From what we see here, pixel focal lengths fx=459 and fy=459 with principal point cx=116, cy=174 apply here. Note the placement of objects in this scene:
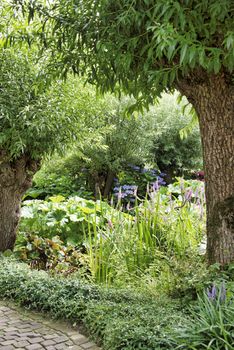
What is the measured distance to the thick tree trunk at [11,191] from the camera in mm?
5641

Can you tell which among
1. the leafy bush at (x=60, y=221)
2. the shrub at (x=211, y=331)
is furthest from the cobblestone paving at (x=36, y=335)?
the leafy bush at (x=60, y=221)

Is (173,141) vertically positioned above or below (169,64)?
above

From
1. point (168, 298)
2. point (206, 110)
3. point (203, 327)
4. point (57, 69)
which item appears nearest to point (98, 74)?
point (57, 69)

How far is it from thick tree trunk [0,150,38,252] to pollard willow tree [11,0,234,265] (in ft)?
6.38

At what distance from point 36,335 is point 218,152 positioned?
2004 millimetres

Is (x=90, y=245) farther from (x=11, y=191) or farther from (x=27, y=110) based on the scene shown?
(x=27, y=110)

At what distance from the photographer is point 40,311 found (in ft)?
12.9

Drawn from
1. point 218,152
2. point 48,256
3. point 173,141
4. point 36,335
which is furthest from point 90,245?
point 173,141

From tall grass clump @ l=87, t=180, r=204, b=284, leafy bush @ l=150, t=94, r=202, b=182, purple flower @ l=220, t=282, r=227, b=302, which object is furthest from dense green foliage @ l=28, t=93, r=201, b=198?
purple flower @ l=220, t=282, r=227, b=302

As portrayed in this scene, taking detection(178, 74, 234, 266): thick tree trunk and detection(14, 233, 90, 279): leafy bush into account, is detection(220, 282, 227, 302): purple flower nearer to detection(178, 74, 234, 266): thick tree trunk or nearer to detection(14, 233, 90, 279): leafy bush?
detection(178, 74, 234, 266): thick tree trunk

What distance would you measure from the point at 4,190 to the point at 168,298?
2758 millimetres

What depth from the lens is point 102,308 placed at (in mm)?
3486

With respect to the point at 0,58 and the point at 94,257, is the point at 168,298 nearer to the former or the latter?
the point at 94,257

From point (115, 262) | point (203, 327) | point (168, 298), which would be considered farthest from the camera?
point (115, 262)
